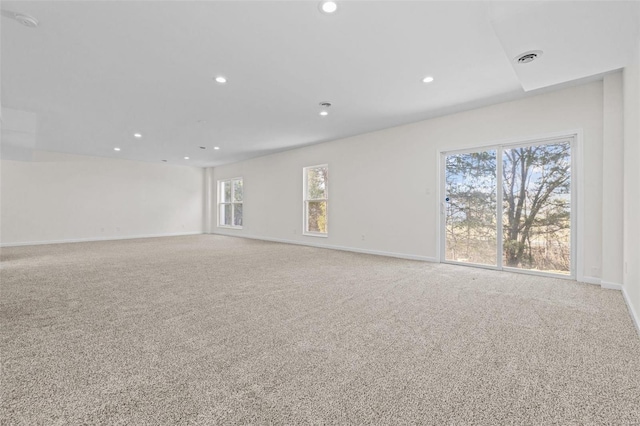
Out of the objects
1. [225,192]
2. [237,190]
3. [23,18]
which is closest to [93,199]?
[225,192]

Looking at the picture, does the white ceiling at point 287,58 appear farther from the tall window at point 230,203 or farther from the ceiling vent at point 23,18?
the tall window at point 230,203

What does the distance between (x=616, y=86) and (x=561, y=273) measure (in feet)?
7.58

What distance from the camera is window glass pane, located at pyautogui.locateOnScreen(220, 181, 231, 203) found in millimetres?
9948

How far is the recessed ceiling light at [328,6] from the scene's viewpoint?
7.05 feet

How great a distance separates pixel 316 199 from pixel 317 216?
424 mm

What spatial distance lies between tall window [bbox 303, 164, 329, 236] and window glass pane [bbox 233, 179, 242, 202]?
309 cm

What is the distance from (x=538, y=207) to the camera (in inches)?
157

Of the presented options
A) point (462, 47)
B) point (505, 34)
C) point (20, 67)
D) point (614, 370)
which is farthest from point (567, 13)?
point (20, 67)

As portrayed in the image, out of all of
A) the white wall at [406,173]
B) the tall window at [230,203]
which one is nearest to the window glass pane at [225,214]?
the tall window at [230,203]

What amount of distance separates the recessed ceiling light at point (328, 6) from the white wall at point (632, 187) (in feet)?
8.54

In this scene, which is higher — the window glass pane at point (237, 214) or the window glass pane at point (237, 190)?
the window glass pane at point (237, 190)

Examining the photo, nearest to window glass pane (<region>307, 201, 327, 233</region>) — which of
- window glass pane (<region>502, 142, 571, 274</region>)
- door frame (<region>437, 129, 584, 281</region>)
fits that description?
door frame (<region>437, 129, 584, 281</region>)

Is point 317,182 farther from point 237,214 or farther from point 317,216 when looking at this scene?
point 237,214

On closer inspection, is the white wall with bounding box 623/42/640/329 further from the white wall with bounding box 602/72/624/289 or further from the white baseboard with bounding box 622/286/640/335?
the white wall with bounding box 602/72/624/289
